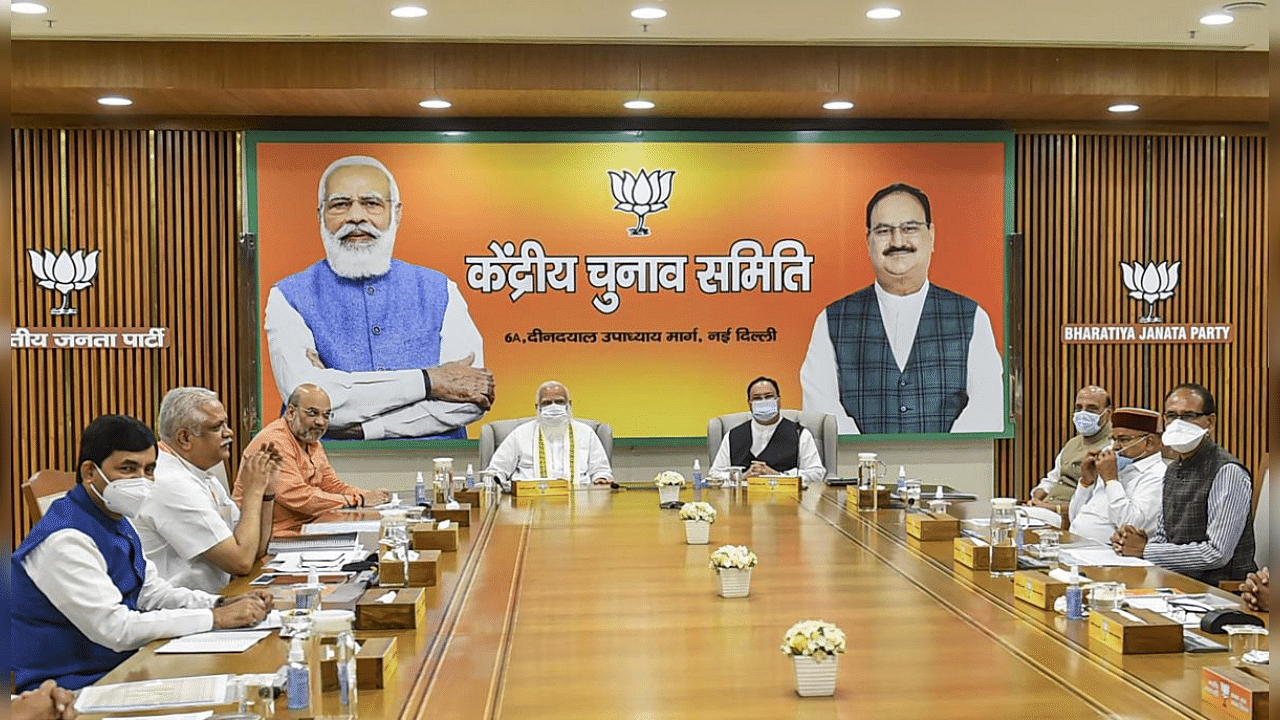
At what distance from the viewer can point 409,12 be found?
5.80 m

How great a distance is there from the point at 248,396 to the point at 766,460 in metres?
3.11

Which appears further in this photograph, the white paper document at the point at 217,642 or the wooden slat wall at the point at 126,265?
the wooden slat wall at the point at 126,265

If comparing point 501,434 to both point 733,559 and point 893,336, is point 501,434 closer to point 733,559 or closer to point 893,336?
point 893,336

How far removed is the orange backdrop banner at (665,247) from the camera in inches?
289

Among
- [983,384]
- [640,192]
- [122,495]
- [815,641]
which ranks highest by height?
[640,192]

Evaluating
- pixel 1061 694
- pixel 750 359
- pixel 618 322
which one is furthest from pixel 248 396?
pixel 1061 694

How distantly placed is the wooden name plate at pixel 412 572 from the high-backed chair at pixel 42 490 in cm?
184

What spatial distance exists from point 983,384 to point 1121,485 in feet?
8.98

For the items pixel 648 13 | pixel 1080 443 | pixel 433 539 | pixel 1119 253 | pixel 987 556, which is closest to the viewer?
pixel 987 556

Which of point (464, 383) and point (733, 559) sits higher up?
point (464, 383)

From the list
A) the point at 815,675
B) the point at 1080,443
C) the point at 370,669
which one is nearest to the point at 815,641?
the point at 815,675

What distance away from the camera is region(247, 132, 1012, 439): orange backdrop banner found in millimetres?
7336

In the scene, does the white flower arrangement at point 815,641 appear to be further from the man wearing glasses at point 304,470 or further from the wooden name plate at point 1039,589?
the man wearing glasses at point 304,470

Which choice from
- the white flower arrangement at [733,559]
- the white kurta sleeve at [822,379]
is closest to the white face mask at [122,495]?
the white flower arrangement at [733,559]
